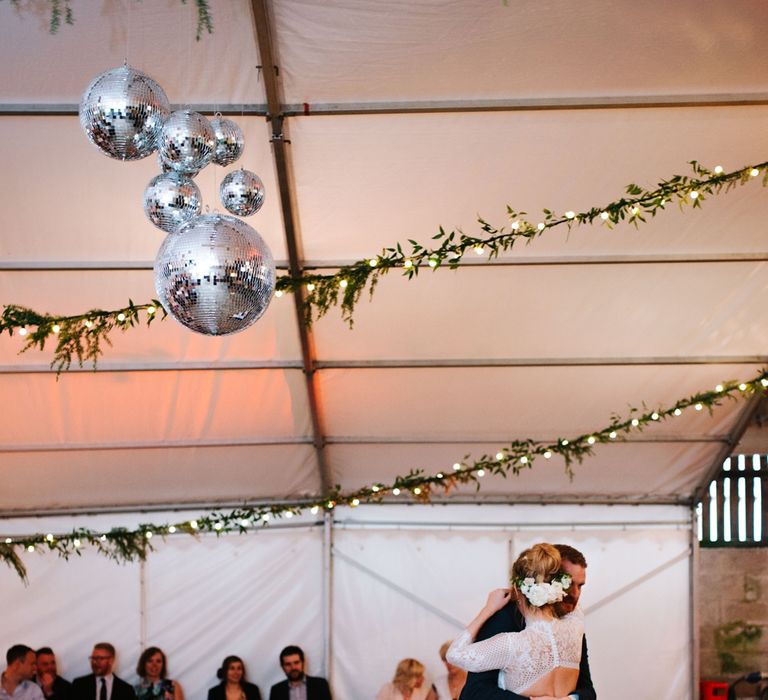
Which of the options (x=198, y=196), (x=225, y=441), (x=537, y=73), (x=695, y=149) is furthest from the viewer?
(x=225, y=441)

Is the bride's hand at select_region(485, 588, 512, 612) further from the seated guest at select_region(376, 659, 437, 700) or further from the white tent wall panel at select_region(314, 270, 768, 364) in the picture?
the seated guest at select_region(376, 659, 437, 700)

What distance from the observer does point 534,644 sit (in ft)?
10.7

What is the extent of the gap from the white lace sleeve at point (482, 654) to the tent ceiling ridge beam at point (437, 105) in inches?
114

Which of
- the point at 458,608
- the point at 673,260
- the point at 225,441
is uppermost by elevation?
the point at 673,260

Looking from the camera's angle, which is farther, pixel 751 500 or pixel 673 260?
pixel 751 500

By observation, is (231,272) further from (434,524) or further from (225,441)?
(434,524)

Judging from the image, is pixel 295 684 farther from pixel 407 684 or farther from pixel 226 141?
pixel 226 141

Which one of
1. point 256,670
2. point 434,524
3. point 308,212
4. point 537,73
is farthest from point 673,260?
point 256,670

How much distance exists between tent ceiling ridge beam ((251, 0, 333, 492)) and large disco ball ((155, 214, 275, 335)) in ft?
6.63

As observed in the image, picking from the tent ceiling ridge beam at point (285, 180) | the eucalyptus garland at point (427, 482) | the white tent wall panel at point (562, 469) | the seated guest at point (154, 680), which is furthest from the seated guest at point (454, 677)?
the seated guest at point (154, 680)

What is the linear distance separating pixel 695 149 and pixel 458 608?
170 inches

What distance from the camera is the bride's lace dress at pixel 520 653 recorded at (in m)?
3.23

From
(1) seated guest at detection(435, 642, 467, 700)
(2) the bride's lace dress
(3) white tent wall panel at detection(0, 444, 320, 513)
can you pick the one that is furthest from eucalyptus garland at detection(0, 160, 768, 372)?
(1) seated guest at detection(435, 642, 467, 700)

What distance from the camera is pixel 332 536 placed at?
27.3ft
